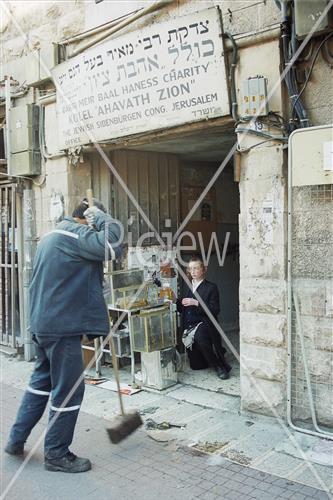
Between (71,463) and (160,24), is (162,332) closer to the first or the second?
(71,463)

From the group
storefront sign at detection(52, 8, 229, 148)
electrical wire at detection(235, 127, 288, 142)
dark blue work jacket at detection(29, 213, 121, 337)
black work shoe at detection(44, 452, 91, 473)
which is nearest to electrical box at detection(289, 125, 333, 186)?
electrical wire at detection(235, 127, 288, 142)

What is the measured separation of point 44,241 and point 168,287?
2.64m

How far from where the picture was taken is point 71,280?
3963 mm

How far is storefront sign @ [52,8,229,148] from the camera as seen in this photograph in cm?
463

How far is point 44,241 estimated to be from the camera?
4.07m

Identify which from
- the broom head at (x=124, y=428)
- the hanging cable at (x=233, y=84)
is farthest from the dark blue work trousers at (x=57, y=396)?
the hanging cable at (x=233, y=84)

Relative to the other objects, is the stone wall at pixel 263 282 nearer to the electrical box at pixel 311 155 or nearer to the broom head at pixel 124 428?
the electrical box at pixel 311 155

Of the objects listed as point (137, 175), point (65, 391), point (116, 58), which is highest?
point (116, 58)

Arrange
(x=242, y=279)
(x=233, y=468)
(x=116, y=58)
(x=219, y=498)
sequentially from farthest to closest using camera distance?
(x=116, y=58)
(x=242, y=279)
(x=233, y=468)
(x=219, y=498)

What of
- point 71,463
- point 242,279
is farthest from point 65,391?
point 242,279

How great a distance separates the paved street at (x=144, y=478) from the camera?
3.48m

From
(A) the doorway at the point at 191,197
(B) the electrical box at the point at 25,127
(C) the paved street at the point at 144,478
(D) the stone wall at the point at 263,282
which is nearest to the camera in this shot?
(C) the paved street at the point at 144,478

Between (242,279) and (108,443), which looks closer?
(108,443)

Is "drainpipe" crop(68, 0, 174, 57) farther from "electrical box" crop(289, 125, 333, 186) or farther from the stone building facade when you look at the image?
"electrical box" crop(289, 125, 333, 186)
